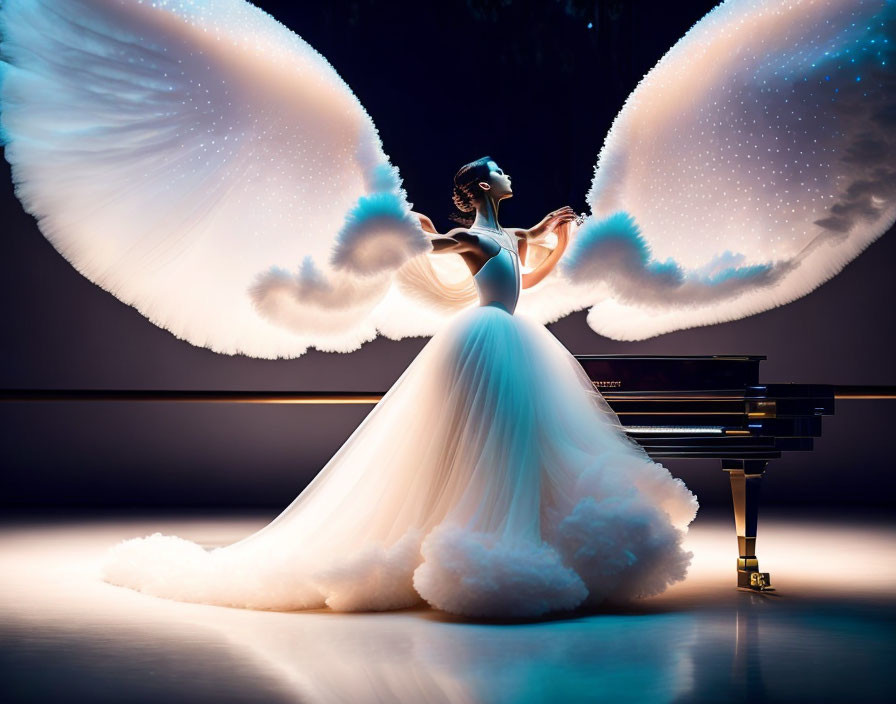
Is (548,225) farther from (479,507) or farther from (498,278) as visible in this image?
(479,507)

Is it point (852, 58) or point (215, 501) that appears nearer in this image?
point (852, 58)

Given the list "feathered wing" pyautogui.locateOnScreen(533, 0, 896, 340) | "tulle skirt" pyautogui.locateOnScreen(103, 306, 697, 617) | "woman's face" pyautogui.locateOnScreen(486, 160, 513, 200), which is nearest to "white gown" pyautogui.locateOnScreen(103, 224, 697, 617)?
"tulle skirt" pyautogui.locateOnScreen(103, 306, 697, 617)

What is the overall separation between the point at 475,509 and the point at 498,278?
911 millimetres

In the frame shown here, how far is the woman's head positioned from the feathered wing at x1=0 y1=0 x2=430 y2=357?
0.26 metres

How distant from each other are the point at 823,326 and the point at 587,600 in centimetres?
415

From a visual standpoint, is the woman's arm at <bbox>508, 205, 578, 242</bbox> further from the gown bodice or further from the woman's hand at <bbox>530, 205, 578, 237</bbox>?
the gown bodice

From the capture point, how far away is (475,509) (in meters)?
3.60

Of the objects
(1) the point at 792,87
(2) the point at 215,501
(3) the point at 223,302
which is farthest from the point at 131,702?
(2) the point at 215,501

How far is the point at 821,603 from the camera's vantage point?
12.7ft

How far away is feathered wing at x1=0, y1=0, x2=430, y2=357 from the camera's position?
13.2 ft

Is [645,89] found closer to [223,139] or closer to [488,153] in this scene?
[223,139]

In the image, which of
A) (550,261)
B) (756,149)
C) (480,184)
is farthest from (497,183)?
(756,149)

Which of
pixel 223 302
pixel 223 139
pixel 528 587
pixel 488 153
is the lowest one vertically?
pixel 528 587

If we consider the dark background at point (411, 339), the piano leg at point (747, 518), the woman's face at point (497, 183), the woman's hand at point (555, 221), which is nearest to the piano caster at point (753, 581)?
the piano leg at point (747, 518)
